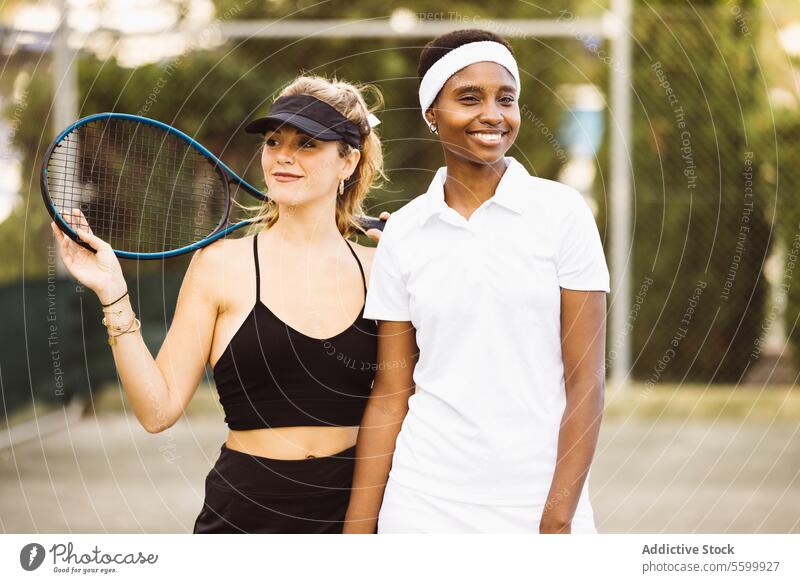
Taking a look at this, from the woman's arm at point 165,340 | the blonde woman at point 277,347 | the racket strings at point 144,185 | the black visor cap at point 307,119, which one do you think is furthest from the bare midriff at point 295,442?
the racket strings at point 144,185

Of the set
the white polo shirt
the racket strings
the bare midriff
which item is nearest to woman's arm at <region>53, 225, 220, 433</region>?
the bare midriff

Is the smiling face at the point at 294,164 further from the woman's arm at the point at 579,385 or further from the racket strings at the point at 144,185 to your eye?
the racket strings at the point at 144,185

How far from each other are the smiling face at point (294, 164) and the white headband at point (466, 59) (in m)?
0.35

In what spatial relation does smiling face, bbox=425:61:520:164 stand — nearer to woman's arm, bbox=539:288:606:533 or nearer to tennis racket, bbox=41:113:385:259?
woman's arm, bbox=539:288:606:533

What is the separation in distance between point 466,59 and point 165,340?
2.95 ft

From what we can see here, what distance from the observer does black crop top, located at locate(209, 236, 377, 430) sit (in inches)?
89.7

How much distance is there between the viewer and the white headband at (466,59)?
2076 millimetres

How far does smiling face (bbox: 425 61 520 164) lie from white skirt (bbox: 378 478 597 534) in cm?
72

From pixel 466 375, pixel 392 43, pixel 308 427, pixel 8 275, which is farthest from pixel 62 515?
pixel 392 43

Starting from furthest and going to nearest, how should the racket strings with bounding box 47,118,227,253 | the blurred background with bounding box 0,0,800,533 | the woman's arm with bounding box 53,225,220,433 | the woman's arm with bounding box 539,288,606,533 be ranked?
the blurred background with bounding box 0,0,800,533 < the racket strings with bounding box 47,118,227,253 < the woman's arm with bounding box 53,225,220,433 < the woman's arm with bounding box 539,288,606,533

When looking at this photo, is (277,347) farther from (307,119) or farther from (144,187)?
(144,187)

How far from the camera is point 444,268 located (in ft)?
6.89

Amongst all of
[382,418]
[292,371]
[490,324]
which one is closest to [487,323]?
[490,324]

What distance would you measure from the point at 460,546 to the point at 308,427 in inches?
17.0
